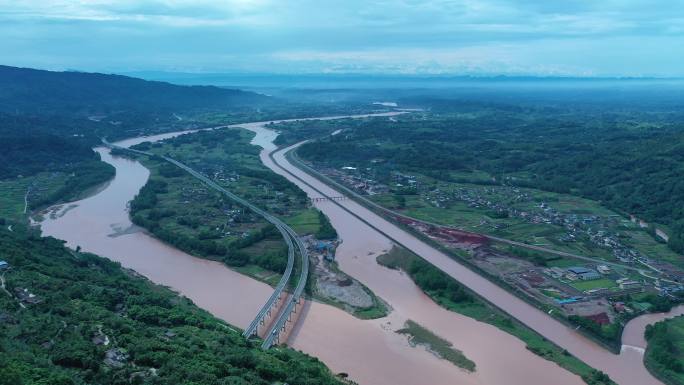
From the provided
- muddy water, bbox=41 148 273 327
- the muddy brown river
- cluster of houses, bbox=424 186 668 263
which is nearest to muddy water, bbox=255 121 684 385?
the muddy brown river

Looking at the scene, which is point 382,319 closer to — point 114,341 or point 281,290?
point 281,290

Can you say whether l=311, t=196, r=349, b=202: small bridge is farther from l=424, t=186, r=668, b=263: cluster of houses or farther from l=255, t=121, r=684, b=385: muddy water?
l=255, t=121, r=684, b=385: muddy water

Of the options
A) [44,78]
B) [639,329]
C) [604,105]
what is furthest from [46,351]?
[604,105]

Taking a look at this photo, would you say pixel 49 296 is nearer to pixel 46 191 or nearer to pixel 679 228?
pixel 46 191

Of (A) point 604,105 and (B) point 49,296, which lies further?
(A) point 604,105

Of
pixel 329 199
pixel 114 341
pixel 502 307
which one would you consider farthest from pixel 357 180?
pixel 114 341

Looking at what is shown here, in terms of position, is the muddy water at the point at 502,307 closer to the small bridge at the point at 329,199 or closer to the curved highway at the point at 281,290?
the curved highway at the point at 281,290
